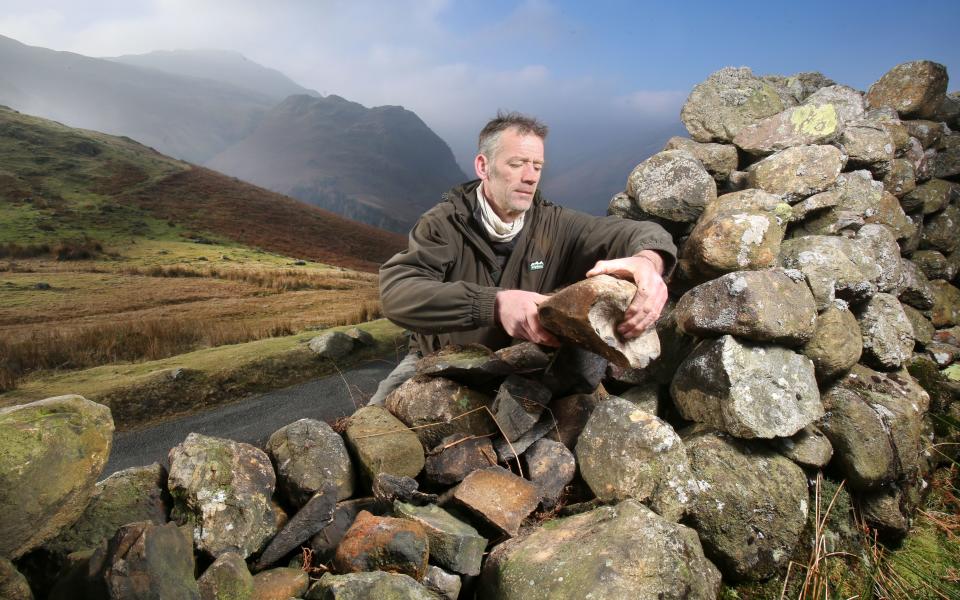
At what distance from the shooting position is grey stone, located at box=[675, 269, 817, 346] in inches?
138

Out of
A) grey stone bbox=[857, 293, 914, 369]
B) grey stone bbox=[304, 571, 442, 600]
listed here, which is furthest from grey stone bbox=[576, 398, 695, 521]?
grey stone bbox=[857, 293, 914, 369]

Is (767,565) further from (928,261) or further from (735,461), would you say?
(928,261)

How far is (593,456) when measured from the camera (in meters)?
3.22

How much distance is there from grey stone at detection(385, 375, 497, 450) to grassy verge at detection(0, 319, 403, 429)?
3.30 metres

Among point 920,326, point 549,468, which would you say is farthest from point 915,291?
point 549,468

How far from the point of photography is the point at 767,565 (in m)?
3.13

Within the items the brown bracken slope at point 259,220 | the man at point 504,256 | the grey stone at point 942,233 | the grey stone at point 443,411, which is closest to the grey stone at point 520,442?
the grey stone at point 443,411

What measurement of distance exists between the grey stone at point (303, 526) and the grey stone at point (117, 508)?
24.2 inches

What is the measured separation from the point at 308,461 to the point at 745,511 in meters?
2.89

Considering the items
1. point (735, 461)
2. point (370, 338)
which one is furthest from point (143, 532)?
point (370, 338)

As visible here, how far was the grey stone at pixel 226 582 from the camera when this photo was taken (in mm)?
2031

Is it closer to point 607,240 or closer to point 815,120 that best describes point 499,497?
point 607,240

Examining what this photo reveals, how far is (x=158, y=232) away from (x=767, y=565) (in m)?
16.0

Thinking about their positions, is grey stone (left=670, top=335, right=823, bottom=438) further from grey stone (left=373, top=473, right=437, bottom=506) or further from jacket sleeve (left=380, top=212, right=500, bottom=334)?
grey stone (left=373, top=473, right=437, bottom=506)
